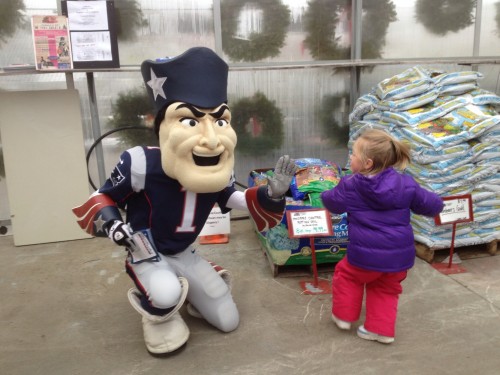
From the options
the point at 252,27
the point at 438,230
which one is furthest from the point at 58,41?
the point at 438,230

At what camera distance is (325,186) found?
321cm

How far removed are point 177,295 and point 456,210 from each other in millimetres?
1946

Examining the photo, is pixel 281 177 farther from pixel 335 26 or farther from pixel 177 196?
pixel 335 26

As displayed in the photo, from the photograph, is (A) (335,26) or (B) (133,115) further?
(A) (335,26)

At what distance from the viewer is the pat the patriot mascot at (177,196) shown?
7.13 feet

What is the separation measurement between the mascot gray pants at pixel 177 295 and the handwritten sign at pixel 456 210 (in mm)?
1504

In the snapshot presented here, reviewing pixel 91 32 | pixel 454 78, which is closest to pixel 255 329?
pixel 454 78

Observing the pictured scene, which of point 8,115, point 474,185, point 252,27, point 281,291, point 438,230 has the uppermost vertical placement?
point 252,27

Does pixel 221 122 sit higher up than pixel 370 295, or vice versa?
pixel 221 122

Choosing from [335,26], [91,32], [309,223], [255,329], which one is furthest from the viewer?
[335,26]

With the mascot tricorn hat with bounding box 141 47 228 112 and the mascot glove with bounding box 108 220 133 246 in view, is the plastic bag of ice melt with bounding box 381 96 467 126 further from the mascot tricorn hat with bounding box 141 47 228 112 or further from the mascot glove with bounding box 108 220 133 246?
the mascot glove with bounding box 108 220 133 246

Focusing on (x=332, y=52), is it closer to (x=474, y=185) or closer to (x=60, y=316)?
(x=474, y=185)

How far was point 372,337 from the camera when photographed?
7.79ft

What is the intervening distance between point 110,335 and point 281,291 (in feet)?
3.50
